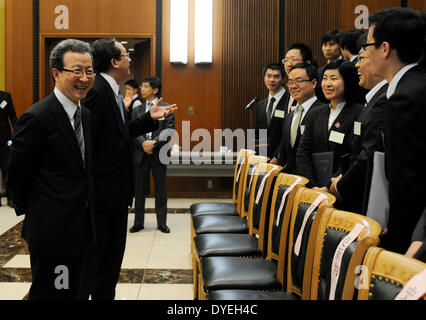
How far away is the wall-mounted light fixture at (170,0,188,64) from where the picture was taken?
7.61 m

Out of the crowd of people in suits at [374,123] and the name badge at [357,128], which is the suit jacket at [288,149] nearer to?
the crowd of people in suits at [374,123]

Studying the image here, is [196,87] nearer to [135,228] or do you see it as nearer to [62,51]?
[135,228]

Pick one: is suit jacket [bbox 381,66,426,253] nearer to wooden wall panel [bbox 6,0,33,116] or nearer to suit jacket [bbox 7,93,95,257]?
suit jacket [bbox 7,93,95,257]

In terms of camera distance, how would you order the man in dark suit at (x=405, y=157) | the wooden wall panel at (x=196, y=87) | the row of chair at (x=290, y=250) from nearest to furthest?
the row of chair at (x=290, y=250) < the man in dark suit at (x=405, y=157) < the wooden wall panel at (x=196, y=87)

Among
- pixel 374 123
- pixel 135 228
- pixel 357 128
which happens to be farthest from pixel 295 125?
pixel 135 228

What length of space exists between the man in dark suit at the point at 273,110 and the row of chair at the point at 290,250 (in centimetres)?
69

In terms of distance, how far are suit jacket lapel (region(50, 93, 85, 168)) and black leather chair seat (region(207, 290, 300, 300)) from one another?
85 centimetres

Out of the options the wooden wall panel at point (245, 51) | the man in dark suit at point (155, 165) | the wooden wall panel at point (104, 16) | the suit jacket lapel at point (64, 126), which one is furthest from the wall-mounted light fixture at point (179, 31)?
the suit jacket lapel at point (64, 126)

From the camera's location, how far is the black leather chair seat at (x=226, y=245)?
283cm

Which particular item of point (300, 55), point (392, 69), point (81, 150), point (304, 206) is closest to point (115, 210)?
point (81, 150)

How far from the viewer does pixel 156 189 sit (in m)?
5.42

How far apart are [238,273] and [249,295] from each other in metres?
0.31

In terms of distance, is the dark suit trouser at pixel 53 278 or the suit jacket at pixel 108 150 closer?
the dark suit trouser at pixel 53 278

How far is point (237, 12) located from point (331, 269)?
675 cm
